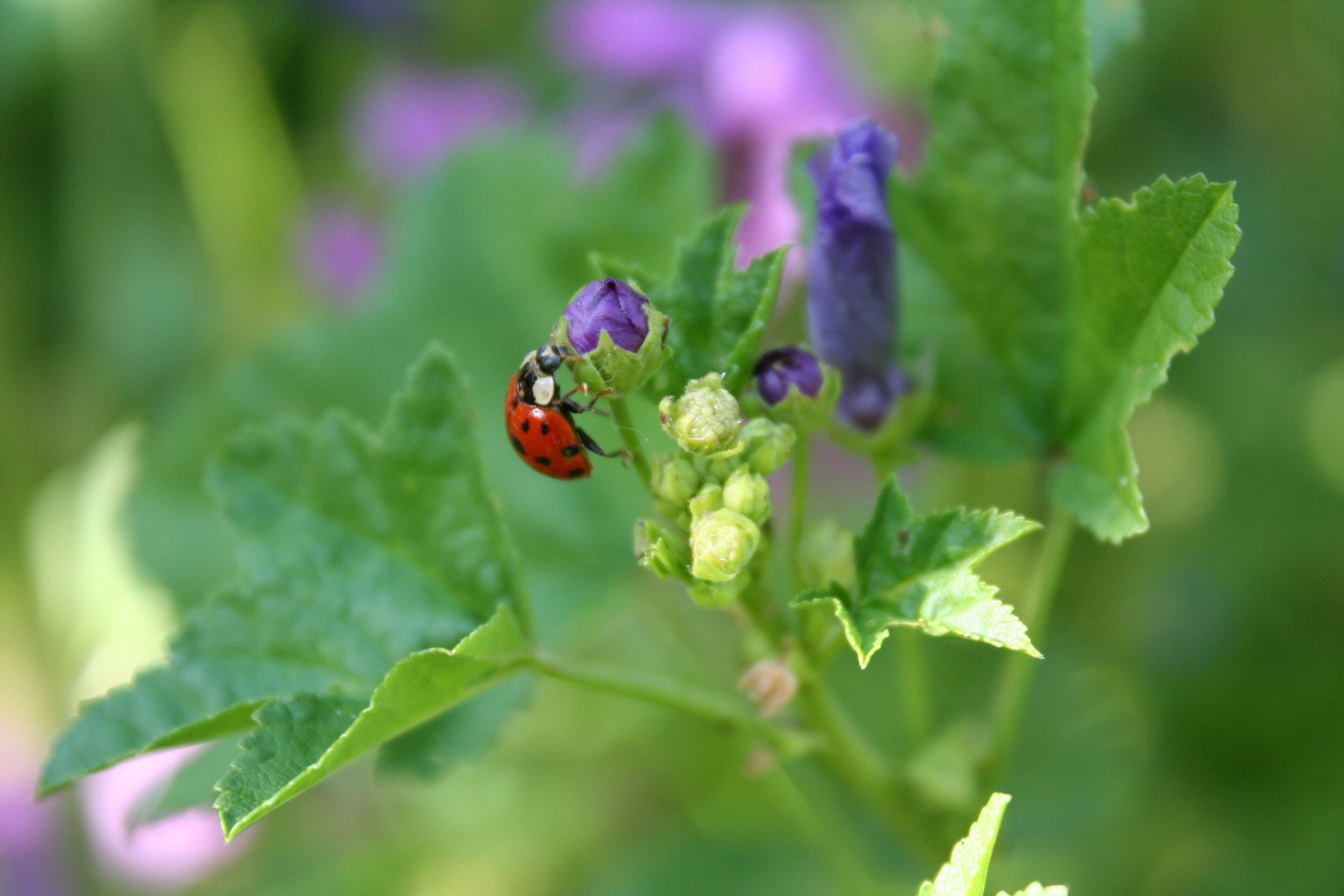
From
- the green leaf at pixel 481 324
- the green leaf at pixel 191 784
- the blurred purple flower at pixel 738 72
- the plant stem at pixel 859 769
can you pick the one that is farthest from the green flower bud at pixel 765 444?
the blurred purple flower at pixel 738 72

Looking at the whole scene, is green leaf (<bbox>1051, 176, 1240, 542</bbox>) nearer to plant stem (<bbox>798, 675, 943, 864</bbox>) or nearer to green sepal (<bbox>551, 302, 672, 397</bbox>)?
plant stem (<bbox>798, 675, 943, 864</bbox>)

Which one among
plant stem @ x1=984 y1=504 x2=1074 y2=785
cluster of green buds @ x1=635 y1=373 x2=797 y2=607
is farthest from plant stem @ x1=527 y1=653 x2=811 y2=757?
plant stem @ x1=984 y1=504 x2=1074 y2=785

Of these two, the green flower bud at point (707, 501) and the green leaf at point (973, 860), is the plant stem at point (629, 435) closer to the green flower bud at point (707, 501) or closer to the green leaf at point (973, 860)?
the green flower bud at point (707, 501)

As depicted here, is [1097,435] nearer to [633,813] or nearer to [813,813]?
[813,813]

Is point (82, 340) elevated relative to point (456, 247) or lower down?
elevated

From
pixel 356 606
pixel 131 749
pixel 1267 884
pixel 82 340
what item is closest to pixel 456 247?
pixel 356 606

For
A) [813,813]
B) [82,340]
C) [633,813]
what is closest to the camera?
[813,813]

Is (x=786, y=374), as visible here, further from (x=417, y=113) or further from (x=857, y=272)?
(x=417, y=113)
